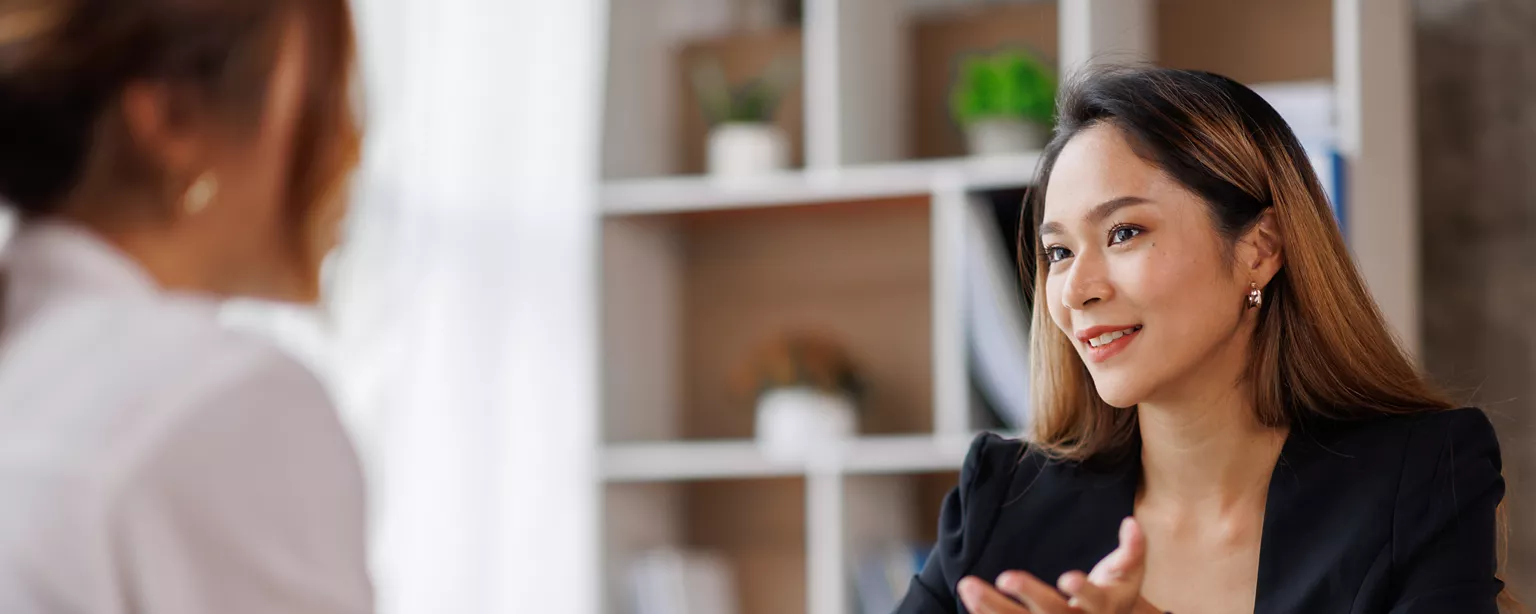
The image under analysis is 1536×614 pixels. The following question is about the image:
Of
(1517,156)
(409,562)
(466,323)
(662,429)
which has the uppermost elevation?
(1517,156)

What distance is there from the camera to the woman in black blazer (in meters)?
1.18

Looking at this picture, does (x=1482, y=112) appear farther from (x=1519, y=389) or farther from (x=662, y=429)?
(x=662, y=429)

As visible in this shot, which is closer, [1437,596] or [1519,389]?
[1437,596]

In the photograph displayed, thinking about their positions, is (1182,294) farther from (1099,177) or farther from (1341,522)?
(1341,522)

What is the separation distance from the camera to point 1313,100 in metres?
2.20

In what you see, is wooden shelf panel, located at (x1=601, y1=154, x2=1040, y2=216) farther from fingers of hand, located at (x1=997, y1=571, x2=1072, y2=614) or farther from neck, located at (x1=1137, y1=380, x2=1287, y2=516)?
fingers of hand, located at (x1=997, y1=571, x2=1072, y2=614)

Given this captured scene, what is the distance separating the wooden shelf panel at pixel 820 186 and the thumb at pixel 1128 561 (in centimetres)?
138

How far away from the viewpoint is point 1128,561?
109 centimetres

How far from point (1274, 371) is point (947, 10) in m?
1.70

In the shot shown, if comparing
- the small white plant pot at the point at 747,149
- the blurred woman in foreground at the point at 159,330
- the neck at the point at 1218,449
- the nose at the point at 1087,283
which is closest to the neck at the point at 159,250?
the blurred woman in foreground at the point at 159,330

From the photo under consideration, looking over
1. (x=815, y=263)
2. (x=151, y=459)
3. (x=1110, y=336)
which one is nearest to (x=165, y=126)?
(x=151, y=459)

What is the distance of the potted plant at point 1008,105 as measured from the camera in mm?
2498

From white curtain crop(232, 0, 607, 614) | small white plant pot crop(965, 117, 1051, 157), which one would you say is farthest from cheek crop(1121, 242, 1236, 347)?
white curtain crop(232, 0, 607, 614)

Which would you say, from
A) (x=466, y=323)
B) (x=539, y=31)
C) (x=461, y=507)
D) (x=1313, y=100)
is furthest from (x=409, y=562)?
(x=1313, y=100)
